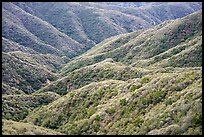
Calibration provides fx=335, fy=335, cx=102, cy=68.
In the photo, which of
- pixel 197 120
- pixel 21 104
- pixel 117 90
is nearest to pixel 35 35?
pixel 21 104

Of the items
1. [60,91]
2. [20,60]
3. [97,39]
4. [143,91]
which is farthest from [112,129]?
[97,39]

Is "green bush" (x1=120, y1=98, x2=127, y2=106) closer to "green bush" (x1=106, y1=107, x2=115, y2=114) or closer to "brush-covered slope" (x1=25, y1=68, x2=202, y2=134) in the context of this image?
"brush-covered slope" (x1=25, y1=68, x2=202, y2=134)

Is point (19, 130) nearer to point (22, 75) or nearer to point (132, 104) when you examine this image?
point (132, 104)

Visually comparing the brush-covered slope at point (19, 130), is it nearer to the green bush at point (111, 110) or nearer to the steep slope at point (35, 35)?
the green bush at point (111, 110)

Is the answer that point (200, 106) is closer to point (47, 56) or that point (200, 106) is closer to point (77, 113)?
point (77, 113)

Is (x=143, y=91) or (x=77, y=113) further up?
(x=143, y=91)

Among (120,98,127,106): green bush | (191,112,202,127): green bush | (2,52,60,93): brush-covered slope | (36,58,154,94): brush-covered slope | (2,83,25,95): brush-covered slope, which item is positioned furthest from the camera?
(2,52,60,93): brush-covered slope

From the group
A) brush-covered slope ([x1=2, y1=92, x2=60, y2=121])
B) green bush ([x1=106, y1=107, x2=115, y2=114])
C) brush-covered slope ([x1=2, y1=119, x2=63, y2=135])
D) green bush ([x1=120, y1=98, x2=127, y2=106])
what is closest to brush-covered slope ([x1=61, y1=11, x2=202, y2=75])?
brush-covered slope ([x1=2, y1=92, x2=60, y2=121])
